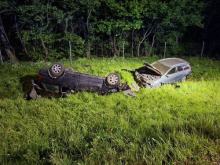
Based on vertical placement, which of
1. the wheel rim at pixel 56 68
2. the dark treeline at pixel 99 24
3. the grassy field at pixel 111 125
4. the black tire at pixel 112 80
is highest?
the dark treeline at pixel 99 24

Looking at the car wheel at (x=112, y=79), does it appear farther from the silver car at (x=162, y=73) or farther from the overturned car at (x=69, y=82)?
the silver car at (x=162, y=73)

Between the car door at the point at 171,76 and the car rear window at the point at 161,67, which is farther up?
the car rear window at the point at 161,67

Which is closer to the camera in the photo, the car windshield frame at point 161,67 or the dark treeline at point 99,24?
the car windshield frame at point 161,67

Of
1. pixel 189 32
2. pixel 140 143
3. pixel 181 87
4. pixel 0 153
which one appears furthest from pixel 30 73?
pixel 189 32

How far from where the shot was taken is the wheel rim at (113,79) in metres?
14.8

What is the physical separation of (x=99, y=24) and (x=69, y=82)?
44.0 ft

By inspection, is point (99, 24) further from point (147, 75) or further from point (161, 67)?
point (147, 75)

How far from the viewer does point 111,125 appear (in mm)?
9461

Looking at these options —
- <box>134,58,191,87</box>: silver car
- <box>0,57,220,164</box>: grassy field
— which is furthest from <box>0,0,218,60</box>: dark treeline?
<box>134,58,191,87</box>: silver car

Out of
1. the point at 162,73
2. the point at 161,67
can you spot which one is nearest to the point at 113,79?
the point at 162,73

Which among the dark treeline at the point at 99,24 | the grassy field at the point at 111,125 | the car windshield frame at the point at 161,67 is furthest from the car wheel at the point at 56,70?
the dark treeline at the point at 99,24

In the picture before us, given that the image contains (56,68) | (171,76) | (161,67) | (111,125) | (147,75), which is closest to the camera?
(111,125)

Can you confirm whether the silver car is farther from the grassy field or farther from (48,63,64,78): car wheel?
(48,63,64,78): car wheel

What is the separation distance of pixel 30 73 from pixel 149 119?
914 centimetres
